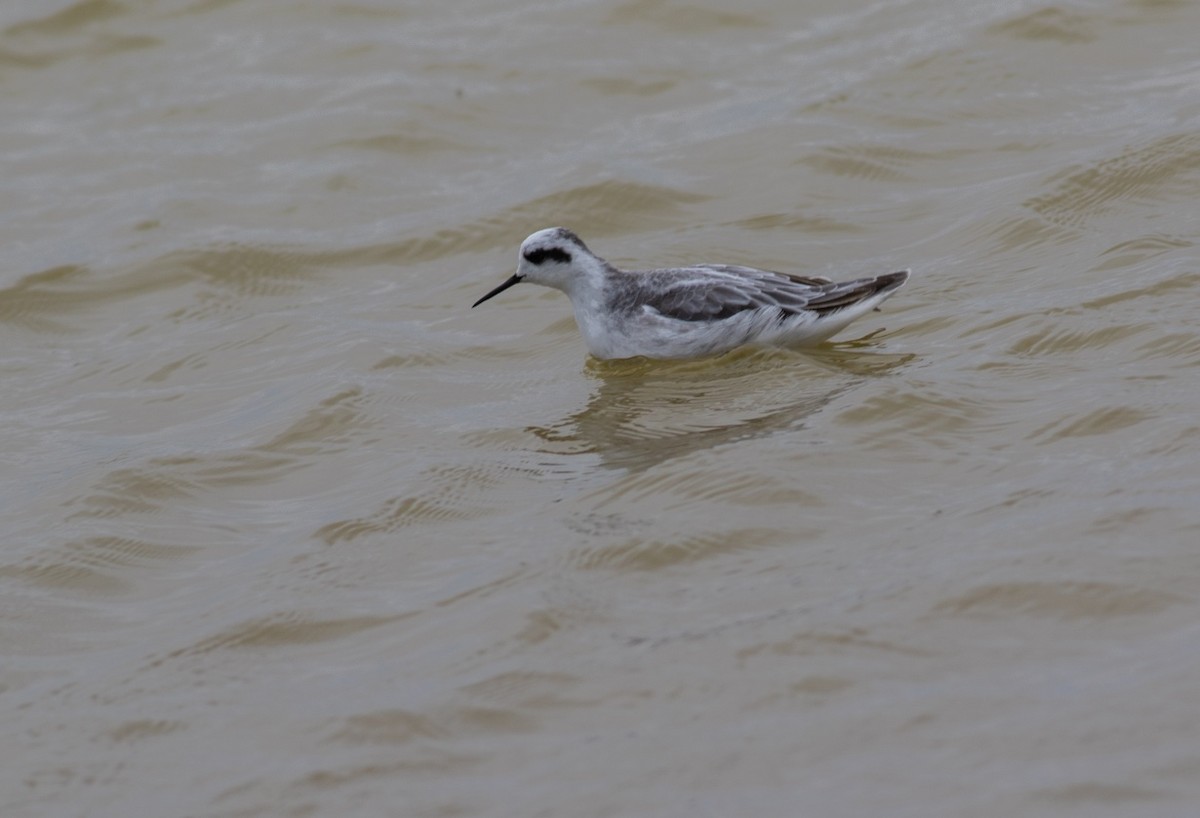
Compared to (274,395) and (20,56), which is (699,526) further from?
(20,56)

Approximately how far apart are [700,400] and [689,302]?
31.8 inches

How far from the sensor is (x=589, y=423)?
30.2 ft

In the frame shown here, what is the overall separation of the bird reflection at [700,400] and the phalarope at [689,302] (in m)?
0.12

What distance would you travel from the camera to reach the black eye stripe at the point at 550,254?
403 inches

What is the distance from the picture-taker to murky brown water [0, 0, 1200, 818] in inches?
233

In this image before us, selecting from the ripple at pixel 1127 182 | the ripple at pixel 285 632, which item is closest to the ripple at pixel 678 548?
the ripple at pixel 285 632

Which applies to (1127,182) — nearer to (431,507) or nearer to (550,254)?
(550,254)

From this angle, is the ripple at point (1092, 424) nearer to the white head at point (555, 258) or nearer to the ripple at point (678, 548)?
the ripple at point (678, 548)

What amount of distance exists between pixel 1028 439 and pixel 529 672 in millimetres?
2692

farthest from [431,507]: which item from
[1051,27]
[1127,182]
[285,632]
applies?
[1051,27]

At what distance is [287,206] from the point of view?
13.1 m

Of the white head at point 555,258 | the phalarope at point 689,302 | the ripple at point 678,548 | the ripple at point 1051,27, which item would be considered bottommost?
the ripple at point 678,548

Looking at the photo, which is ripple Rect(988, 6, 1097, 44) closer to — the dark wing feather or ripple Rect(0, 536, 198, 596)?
the dark wing feather

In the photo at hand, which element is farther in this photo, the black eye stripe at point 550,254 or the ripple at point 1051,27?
the ripple at point 1051,27
